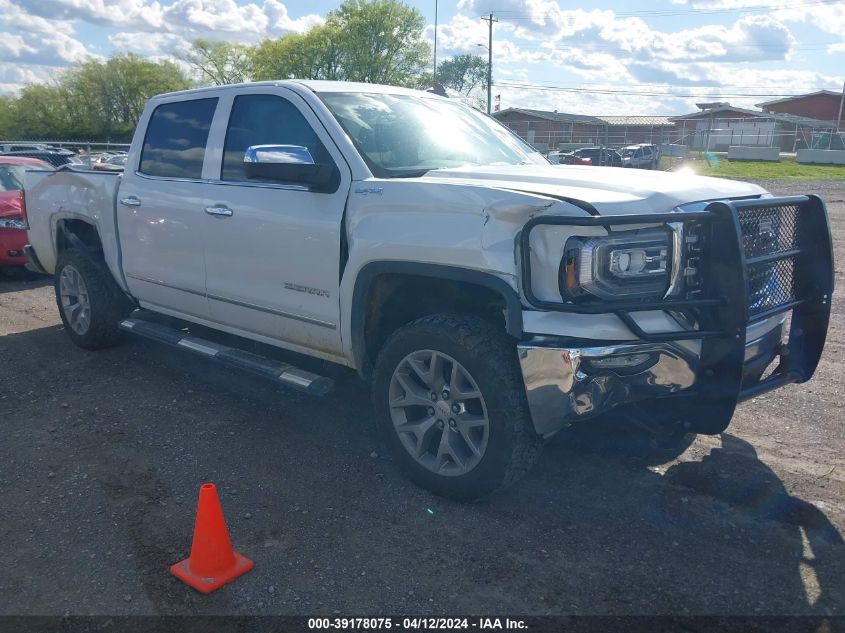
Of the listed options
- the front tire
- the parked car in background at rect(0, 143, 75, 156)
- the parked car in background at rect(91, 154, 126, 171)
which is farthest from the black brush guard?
the parked car in background at rect(0, 143, 75, 156)

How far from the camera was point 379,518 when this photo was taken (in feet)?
12.0

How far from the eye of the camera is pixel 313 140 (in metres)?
4.30

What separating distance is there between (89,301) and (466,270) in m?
4.13

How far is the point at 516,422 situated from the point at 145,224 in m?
3.46

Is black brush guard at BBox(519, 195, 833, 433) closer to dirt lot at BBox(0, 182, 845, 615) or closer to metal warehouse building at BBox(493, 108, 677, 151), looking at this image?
dirt lot at BBox(0, 182, 845, 615)

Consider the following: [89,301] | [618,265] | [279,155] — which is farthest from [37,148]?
[618,265]

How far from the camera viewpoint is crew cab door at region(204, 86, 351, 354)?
413cm

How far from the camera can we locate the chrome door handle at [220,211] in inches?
184

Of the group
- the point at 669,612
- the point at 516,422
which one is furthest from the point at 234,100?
the point at 669,612

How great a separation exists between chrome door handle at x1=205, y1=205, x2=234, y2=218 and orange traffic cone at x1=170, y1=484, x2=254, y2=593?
208 centimetres

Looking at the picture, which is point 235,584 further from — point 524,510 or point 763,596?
point 763,596

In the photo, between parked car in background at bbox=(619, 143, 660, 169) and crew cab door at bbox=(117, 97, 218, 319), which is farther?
parked car in background at bbox=(619, 143, 660, 169)

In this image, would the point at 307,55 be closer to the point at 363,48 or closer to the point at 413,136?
the point at 363,48

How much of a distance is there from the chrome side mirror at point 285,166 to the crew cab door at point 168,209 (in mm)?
1154
